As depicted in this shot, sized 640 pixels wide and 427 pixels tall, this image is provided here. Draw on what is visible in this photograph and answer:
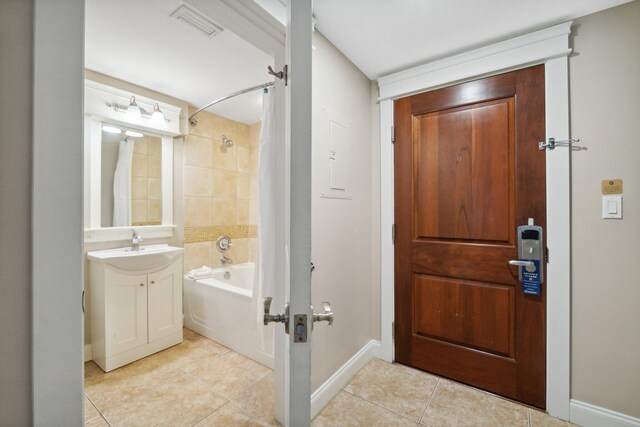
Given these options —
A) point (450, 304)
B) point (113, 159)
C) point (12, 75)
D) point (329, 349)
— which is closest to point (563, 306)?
point (450, 304)

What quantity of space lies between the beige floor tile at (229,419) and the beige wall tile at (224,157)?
2.38 meters

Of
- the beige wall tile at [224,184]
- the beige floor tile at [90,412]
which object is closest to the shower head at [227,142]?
the beige wall tile at [224,184]

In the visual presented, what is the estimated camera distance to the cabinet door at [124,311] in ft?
6.48

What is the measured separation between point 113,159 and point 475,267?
3.11 m

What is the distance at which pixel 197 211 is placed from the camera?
2.91 metres

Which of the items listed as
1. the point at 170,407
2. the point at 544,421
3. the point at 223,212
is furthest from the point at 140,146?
the point at 544,421

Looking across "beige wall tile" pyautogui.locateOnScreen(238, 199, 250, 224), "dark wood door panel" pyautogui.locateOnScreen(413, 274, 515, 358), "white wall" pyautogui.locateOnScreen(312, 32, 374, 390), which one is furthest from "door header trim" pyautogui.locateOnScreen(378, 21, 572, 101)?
"beige wall tile" pyautogui.locateOnScreen(238, 199, 250, 224)

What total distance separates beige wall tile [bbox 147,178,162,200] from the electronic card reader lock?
10.1ft

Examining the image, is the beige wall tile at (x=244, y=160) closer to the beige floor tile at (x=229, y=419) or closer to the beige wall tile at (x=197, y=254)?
the beige wall tile at (x=197, y=254)

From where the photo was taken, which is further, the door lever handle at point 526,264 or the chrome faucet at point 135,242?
the chrome faucet at point 135,242

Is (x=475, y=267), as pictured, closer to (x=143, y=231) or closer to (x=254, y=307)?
(x=254, y=307)

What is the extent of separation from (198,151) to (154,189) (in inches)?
23.8

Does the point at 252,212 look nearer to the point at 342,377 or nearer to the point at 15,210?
the point at 342,377

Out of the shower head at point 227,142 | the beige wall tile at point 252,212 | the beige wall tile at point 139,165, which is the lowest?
the beige wall tile at point 252,212
